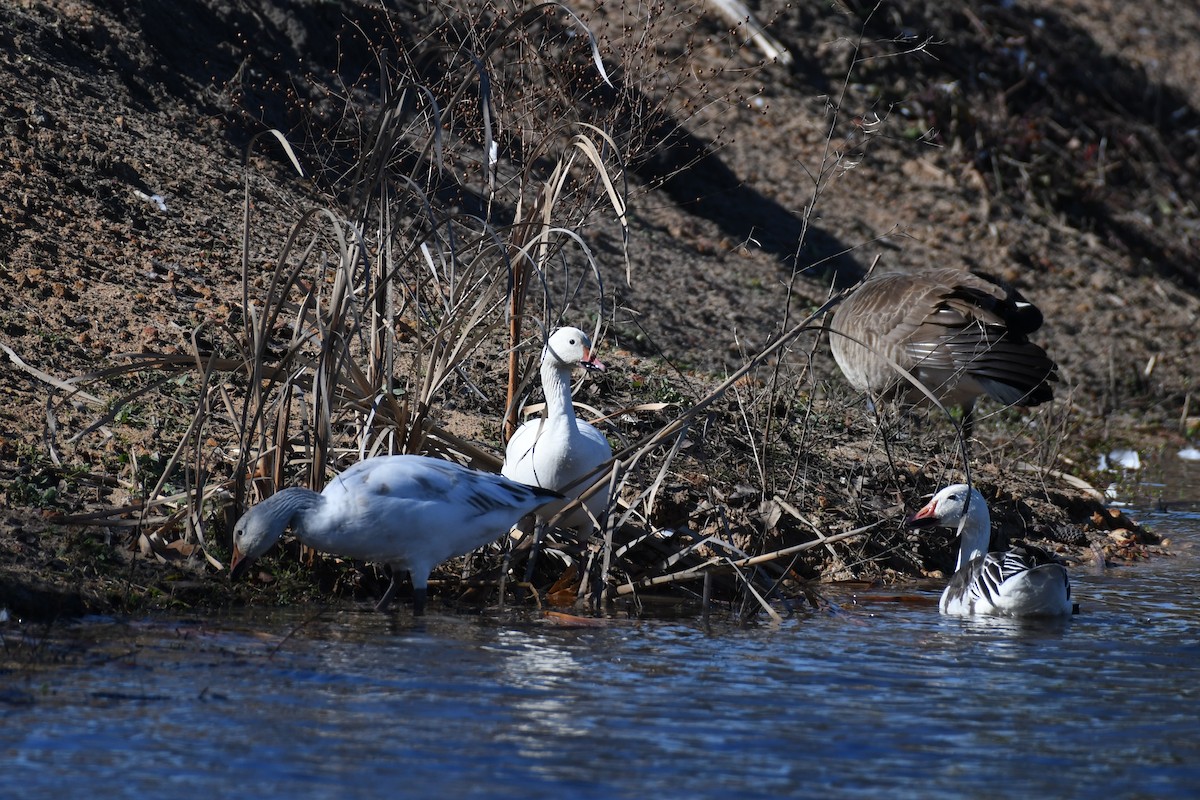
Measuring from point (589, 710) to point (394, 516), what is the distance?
59.1 inches

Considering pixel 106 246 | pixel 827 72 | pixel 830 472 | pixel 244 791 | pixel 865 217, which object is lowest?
pixel 244 791

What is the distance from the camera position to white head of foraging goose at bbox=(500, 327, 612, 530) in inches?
273

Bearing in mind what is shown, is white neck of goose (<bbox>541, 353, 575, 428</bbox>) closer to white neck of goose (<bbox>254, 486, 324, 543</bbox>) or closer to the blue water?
the blue water

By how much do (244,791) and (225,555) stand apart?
2.68 meters

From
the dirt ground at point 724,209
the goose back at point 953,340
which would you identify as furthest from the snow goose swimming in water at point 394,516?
the goose back at point 953,340

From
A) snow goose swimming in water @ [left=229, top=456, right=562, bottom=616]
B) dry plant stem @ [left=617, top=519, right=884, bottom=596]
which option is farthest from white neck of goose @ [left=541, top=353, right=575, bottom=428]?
dry plant stem @ [left=617, top=519, right=884, bottom=596]

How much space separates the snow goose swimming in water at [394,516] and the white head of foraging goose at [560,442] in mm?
435

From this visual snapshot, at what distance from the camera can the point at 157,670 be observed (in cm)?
521

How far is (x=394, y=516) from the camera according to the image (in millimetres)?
6066

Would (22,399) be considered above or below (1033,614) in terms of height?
above

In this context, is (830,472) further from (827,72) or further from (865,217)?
(827,72)

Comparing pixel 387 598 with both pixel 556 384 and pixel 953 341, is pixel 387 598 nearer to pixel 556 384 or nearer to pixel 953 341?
pixel 556 384

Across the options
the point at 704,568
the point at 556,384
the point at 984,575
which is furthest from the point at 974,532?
the point at 556,384

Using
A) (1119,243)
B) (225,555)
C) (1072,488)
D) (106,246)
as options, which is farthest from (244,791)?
(1119,243)
